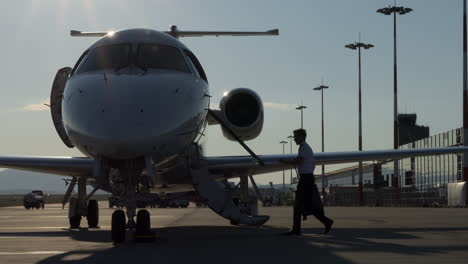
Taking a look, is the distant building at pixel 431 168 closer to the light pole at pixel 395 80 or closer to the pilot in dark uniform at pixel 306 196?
the light pole at pixel 395 80

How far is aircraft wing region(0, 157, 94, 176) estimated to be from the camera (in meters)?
14.6

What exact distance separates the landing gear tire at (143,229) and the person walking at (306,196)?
8.69 ft

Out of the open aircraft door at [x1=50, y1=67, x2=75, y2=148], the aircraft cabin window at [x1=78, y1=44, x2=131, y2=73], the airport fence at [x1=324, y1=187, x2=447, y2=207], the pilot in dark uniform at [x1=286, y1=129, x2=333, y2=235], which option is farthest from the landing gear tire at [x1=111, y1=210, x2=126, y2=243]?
the airport fence at [x1=324, y1=187, x2=447, y2=207]

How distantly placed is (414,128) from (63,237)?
99962 mm

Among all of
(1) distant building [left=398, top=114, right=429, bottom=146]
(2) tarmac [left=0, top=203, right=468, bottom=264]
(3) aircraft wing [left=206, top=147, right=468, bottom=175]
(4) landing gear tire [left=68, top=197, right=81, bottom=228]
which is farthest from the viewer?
(1) distant building [left=398, top=114, right=429, bottom=146]

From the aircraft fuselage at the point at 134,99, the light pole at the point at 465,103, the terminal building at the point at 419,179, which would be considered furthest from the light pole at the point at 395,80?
the aircraft fuselage at the point at 134,99

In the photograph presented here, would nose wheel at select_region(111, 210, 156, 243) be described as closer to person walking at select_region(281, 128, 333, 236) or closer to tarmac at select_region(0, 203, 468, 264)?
tarmac at select_region(0, 203, 468, 264)

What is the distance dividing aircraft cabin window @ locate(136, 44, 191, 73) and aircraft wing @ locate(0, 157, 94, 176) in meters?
Result: 3.28

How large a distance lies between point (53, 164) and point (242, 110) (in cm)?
490

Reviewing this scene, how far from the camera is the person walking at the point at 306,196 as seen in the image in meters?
12.3

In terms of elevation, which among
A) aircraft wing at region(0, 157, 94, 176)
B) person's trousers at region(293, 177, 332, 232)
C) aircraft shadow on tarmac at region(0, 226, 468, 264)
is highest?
aircraft wing at region(0, 157, 94, 176)

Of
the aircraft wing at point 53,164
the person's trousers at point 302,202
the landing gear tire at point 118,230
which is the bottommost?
the landing gear tire at point 118,230

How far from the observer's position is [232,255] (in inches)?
344

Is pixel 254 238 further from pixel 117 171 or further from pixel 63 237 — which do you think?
pixel 63 237
